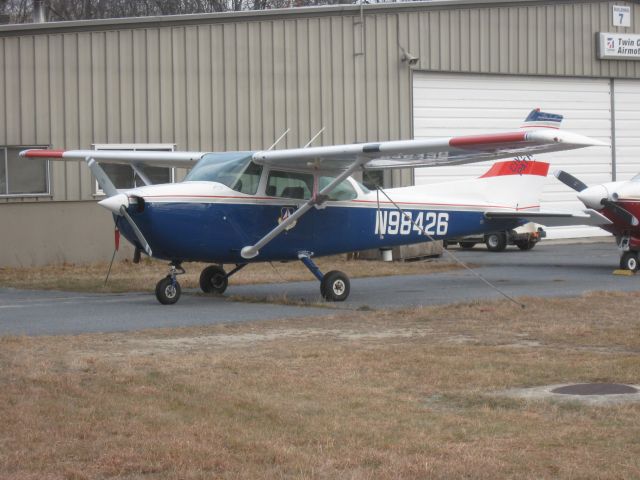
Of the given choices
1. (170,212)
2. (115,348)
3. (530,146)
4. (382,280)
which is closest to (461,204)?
(382,280)

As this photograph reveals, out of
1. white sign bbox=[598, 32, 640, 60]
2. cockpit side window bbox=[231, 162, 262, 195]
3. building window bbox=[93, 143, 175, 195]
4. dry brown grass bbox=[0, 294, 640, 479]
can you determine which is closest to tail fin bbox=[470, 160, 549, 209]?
cockpit side window bbox=[231, 162, 262, 195]

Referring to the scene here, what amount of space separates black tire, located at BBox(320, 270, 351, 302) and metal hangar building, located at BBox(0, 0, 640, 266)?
31.1ft

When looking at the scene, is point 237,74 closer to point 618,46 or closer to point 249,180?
point 249,180

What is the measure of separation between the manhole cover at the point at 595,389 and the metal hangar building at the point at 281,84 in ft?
55.4

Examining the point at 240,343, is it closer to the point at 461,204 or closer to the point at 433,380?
the point at 433,380

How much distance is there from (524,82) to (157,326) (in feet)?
65.9

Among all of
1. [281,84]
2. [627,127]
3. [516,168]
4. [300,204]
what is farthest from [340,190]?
[627,127]

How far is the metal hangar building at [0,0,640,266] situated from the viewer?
23.2m

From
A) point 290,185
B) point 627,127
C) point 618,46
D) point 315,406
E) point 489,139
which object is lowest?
point 315,406

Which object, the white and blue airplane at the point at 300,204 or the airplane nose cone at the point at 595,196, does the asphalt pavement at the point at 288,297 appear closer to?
the white and blue airplane at the point at 300,204

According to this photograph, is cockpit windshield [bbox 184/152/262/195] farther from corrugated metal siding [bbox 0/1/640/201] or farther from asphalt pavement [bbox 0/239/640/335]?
corrugated metal siding [bbox 0/1/640/201]

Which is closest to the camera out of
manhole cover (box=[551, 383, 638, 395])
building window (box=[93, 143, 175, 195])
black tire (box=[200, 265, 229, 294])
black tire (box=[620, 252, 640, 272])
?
manhole cover (box=[551, 383, 638, 395])

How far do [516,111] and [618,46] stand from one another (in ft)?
13.2

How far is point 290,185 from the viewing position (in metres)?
15.5
